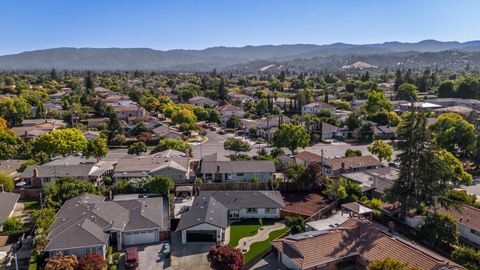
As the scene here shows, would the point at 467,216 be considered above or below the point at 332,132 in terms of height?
above

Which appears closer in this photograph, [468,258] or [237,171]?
[468,258]

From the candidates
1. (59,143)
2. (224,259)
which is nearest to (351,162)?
(224,259)

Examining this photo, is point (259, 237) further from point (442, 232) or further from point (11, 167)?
point (11, 167)

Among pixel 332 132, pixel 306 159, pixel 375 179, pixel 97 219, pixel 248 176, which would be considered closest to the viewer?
pixel 97 219

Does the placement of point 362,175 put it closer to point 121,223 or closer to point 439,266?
point 439,266

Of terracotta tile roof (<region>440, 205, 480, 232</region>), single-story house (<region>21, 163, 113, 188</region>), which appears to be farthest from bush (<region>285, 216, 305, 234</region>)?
single-story house (<region>21, 163, 113, 188</region>)

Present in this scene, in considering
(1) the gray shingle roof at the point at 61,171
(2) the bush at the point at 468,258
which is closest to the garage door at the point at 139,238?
(1) the gray shingle roof at the point at 61,171
